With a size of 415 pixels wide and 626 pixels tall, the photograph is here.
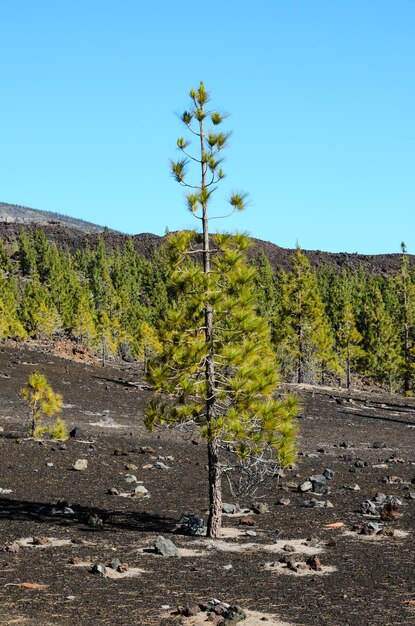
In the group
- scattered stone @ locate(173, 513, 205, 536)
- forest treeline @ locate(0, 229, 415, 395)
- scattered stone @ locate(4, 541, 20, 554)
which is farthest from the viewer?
forest treeline @ locate(0, 229, 415, 395)

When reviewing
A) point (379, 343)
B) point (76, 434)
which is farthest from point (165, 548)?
point (379, 343)

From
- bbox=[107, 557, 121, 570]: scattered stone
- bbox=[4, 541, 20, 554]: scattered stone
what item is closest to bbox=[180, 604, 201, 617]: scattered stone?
bbox=[107, 557, 121, 570]: scattered stone

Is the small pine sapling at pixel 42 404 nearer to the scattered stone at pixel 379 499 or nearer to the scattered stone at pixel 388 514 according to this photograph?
the scattered stone at pixel 379 499

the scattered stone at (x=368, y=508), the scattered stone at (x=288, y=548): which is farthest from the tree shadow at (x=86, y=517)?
the scattered stone at (x=368, y=508)

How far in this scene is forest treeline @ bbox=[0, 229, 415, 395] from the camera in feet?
172

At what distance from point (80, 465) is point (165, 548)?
24.6 ft

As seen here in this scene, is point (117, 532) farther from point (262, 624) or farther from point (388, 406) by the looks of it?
point (388, 406)

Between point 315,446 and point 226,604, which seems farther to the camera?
point 315,446

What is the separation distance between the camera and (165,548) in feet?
36.2

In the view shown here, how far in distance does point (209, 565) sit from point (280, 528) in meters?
2.84

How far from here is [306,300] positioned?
172ft

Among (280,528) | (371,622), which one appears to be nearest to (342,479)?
(280,528)

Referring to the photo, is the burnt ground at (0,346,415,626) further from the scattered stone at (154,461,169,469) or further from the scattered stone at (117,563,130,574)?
the scattered stone at (154,461,169,469)

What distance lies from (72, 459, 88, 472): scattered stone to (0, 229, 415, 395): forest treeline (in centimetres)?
697
